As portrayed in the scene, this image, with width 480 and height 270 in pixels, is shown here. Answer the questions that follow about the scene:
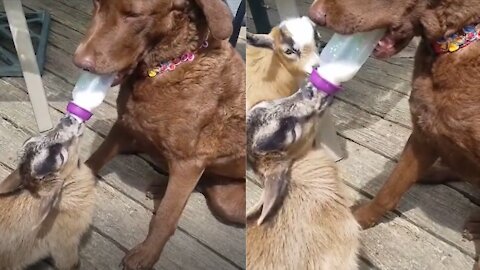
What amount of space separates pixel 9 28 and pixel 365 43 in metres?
0.35

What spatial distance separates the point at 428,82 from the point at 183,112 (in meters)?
Result: 0.28

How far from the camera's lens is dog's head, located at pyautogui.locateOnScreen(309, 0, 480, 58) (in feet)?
1.89

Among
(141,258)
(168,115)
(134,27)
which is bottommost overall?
(141,258)

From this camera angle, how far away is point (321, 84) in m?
0.57

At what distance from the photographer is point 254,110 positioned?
59 cm

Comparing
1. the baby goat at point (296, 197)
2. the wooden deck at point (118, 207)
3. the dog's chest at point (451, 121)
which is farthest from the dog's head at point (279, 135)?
the dog's chest at point (451, 121)

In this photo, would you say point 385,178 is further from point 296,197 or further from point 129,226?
point 129,226

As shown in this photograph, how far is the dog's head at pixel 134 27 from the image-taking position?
0.61m

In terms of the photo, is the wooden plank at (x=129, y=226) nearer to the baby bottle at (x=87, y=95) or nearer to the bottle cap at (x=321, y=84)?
the baby bottle at (x=87, y=95)

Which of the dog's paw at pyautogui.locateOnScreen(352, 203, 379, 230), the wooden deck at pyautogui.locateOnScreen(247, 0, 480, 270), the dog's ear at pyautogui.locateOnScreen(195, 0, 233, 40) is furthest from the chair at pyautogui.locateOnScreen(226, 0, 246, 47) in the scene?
the dog's paw at pyautogui.locateOnScreen(352, 203, 379, 230)

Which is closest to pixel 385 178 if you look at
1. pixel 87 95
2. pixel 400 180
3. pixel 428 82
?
pixel 400 180

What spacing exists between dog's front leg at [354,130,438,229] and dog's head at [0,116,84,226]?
0.98ft

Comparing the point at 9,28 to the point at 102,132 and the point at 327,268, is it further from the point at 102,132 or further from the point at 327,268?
the point at 327,268

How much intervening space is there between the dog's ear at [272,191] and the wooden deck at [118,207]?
0.24ft
